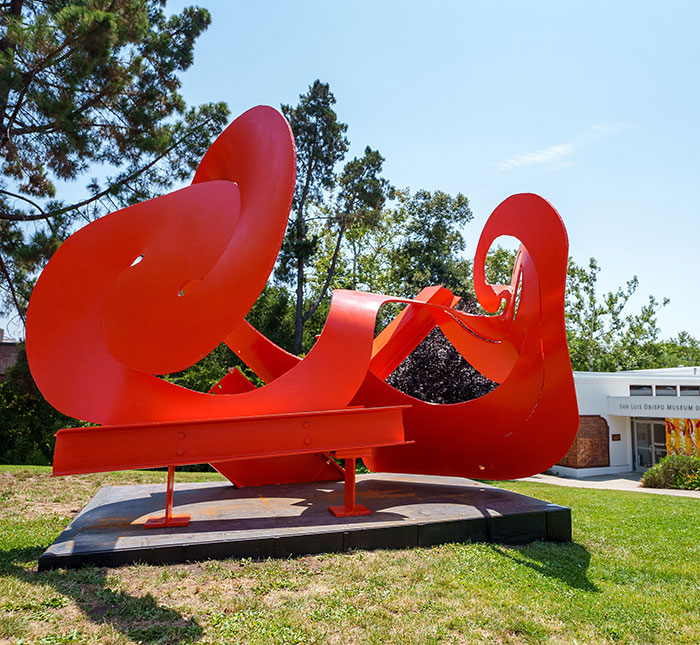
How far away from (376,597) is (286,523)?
2.08m

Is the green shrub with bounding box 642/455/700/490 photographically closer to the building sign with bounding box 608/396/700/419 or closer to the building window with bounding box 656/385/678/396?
the building sign with bounding box 608/396/700/419

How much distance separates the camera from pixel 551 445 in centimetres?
821

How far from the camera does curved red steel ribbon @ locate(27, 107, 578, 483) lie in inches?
263

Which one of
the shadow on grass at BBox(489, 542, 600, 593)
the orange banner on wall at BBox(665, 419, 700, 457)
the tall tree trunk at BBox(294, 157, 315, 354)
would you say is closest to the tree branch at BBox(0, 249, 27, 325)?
the shadow on grass at BBox(489, 542, 600, 593)

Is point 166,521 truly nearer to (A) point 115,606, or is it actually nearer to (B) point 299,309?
(A) point 115,606

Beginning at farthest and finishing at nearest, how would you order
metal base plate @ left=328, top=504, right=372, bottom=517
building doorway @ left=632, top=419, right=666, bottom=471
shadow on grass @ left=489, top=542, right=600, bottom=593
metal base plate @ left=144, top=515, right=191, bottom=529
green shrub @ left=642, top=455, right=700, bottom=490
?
building doorway @ left=632, top=419, right=666, bottom=471 → green shrub @ left=642, top=455, right=700, bottom=490 → metal base plate @ left=328, top=504, right=372, bottom=517 → metal base plate @ left=144, top=515, right=191, bottom=529 → shadow on grass @ left=489, top=542, right=600, bottom=593

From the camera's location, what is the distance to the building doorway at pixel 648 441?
2308cm

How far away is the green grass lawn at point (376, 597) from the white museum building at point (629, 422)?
15.5m

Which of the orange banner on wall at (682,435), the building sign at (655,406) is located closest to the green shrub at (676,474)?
the orange banner on wall at (682,435)

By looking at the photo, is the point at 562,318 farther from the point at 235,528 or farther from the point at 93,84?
the point at 93,84

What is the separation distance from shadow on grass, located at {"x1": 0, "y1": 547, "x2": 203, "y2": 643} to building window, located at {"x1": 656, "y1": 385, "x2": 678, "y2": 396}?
22.3m

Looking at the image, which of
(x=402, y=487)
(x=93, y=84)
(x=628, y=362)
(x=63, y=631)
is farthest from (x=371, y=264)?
(x=63, y=631)

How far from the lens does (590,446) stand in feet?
74.6

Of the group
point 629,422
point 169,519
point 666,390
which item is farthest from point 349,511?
point 629,422
